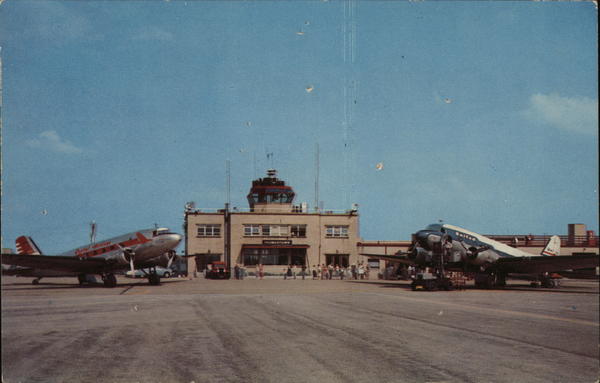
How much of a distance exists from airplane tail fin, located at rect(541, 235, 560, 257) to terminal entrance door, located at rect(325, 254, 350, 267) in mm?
32778

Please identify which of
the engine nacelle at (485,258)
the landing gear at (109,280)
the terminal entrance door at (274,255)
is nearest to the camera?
the landing gear at (109,280)

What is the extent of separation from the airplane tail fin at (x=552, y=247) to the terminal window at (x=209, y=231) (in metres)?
49.5

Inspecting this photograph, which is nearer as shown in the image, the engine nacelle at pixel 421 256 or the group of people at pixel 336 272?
the engine nacelle at pixel 421 256

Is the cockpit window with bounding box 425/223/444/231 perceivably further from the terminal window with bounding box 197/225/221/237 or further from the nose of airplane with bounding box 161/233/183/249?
the terminal window with bounding box 197/225/221/237

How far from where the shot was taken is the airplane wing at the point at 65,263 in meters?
34.5

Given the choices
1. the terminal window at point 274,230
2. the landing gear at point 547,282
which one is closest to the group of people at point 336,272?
the terminal window at point 274,230

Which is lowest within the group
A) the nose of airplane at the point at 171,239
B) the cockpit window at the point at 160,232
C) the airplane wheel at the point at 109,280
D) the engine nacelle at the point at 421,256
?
the airplane wheel at the point at 109,280

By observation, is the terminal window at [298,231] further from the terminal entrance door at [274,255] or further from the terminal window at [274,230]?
the terminal entrance door at [274,255]

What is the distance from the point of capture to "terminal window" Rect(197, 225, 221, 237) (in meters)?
73.9

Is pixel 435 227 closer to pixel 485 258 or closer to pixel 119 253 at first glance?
pixel 485 258

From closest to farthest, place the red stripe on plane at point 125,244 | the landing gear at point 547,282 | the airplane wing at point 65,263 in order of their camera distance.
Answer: the airplane wing at point 65,263 → the red stripe on plane at point 125,244 → the landing gear at point 547,282

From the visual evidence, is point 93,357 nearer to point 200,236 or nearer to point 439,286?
point 439,286

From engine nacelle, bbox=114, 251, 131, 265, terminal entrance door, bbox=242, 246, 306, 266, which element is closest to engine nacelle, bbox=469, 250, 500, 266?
engine nacelle, bbox=114, 251, 131, 265

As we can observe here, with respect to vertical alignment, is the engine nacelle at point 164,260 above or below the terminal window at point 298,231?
below
